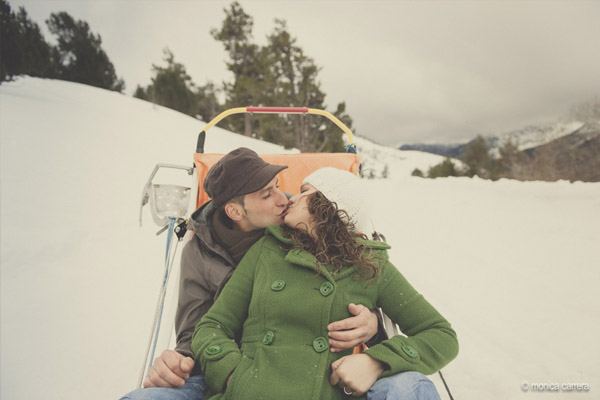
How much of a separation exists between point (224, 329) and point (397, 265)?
3.25 m

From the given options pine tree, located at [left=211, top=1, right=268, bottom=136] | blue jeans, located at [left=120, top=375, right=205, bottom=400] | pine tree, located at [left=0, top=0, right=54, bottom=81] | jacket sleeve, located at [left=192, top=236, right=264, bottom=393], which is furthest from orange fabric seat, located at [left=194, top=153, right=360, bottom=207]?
pine tree, located at [left=211, top=1, right=268, bottom=136]

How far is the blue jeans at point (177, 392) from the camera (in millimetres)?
1122

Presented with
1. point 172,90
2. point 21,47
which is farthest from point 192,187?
point 172,90

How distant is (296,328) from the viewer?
1.22m

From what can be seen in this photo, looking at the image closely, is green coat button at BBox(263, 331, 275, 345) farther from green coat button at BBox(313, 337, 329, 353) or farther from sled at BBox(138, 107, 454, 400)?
sled at BBox(138, 107, 454, 400)

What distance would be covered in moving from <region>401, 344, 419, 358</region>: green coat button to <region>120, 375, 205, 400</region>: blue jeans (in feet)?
2.55

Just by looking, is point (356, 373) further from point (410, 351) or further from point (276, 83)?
point (276, 83)

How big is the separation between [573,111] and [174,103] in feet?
82.2

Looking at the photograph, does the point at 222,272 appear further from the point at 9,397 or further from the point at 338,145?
the point at 338,145

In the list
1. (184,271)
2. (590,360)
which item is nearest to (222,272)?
(184,271)

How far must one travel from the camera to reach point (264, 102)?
21.0 m

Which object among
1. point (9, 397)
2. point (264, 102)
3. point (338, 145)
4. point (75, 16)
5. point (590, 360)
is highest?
point (75, 16)

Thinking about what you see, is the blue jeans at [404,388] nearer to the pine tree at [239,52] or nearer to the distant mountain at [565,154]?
the distant mountain at [565,154]

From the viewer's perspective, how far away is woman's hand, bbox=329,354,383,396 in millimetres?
1053
